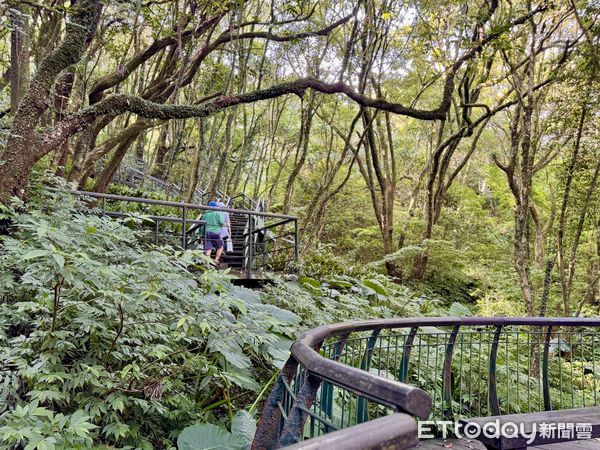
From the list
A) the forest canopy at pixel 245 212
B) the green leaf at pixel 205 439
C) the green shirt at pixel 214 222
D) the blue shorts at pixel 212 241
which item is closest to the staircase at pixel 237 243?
the blue shorts at pixel 212 241

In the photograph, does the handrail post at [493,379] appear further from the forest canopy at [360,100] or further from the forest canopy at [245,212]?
the forest canopy at [360,100]

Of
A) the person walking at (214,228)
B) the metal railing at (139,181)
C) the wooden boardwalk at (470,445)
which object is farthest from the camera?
the metal railing at (139,181)

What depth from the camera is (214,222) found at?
721cm

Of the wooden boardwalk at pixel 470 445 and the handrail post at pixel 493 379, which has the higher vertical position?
the handrail post at pixel 493 379

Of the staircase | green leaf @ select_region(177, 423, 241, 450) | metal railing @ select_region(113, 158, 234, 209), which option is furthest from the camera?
metal railing @ select_region(113, 158, 234, 209)

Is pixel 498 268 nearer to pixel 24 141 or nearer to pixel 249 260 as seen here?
pixel 249 260

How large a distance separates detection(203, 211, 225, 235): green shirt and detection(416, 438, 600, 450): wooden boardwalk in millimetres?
5130

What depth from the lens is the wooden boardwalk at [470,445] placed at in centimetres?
291

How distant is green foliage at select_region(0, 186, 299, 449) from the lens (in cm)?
248

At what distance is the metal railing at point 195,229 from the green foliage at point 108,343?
2.07 m

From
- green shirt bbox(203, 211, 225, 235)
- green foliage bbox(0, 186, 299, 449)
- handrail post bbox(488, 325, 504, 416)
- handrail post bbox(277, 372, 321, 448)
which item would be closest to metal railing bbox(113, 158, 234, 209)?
green shirt bbox(203, 211, 225, 235)

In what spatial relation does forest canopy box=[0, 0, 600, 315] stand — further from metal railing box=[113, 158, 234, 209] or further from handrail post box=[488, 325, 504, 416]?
handrail post box=[488, 325, 504, 416]

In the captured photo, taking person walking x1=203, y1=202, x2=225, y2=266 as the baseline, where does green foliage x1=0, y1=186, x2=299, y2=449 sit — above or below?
below

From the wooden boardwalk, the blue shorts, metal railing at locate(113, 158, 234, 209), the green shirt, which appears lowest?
the wooden boardwalk
